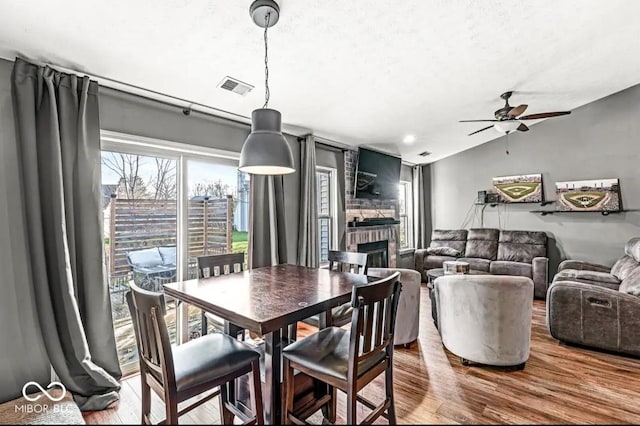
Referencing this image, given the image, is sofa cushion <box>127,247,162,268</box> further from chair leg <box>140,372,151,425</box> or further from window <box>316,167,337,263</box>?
window <box>316,167,337,263</box>

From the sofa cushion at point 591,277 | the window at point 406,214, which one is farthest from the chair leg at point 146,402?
the window at point 406,214

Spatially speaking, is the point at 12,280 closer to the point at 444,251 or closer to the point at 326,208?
the point at 326,208

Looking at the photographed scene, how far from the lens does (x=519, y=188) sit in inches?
219

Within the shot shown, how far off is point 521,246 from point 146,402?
579 centimetres

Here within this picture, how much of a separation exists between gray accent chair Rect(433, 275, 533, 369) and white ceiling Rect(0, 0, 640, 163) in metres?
1.96

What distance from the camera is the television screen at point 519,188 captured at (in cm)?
537

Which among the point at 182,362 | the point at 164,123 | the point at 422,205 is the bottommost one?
the point at 182,362

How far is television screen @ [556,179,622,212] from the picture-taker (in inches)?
183

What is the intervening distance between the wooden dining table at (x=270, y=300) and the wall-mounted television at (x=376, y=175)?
2745mm

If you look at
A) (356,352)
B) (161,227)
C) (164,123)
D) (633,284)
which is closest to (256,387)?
(356,352)

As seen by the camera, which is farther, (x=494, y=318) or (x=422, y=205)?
(x=422, y=205)

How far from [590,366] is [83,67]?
4.61 m

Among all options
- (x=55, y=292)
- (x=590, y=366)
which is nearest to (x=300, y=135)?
(x=55, y=292)

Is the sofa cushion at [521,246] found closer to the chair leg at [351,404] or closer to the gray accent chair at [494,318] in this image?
the gray accent chair at [494,318]
